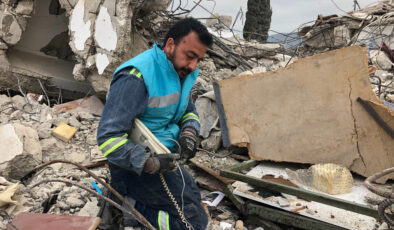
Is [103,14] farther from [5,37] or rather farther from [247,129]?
[247,129]

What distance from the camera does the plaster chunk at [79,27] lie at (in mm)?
4230

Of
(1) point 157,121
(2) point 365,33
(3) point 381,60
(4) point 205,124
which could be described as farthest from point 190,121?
(2) point 365,33

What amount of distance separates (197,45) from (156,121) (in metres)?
0.56

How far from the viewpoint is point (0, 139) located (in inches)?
122

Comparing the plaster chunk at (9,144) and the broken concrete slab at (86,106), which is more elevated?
the broken concrete slab at (86,106)

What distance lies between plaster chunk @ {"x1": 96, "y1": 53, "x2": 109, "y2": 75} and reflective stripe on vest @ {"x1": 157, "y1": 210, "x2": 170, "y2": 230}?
8.44ft

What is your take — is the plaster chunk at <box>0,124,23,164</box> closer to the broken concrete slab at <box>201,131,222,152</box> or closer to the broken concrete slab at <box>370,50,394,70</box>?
the broken concrete slab at <box>201,131,222,152</box>

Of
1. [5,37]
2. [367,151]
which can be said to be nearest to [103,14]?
[5,37]

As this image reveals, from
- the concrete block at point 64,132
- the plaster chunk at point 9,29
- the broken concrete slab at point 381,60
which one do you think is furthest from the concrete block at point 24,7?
the broken concrete slab at point 381,60

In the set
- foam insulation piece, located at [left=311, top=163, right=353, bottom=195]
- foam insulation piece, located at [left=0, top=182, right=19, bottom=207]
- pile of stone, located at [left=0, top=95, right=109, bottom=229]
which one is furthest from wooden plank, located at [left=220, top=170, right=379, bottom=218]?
foam insulation piece, located at [left=0, top=182, right=19, bottom=207]

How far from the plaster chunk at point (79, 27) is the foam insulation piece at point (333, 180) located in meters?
3.27

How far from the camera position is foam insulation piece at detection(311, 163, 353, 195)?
2.68 m

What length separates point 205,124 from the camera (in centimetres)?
376

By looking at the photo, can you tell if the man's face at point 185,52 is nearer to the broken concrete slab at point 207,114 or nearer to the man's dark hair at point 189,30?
the man's dark hair at point 189,30
